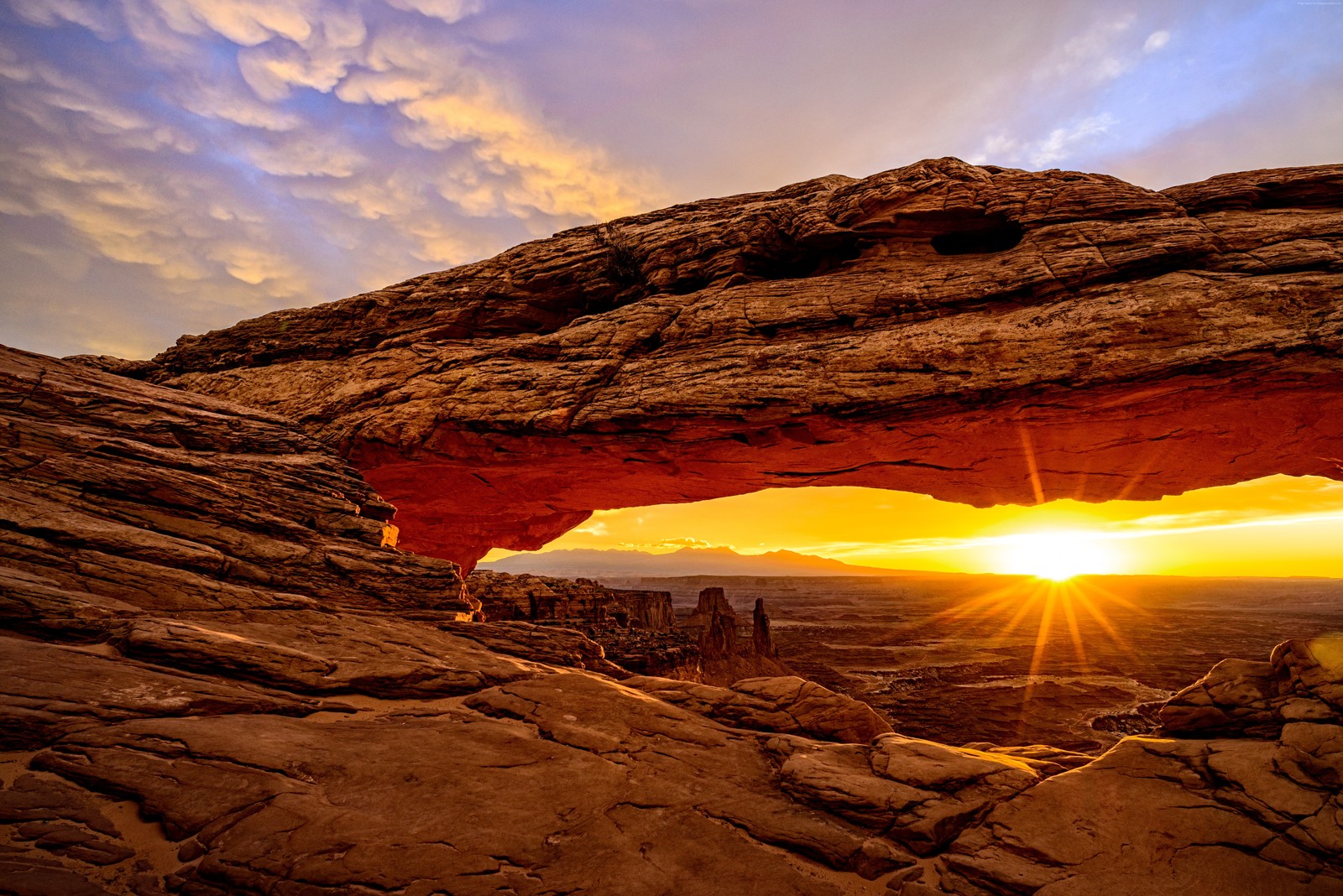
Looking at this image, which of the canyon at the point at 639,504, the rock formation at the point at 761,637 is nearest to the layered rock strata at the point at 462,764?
the canyon at the point at 639,504

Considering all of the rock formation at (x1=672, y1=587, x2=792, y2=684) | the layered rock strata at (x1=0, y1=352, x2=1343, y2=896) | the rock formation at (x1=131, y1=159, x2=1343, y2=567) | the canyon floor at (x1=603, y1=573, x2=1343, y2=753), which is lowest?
the canyon floor at (x1=603, y1=573, x2=1343, y2=753)

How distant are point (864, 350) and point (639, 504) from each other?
1169 centimetres

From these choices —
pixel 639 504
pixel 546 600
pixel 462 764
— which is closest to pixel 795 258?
pixel 639 504

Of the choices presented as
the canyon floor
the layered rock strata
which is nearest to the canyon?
the layered rock strata

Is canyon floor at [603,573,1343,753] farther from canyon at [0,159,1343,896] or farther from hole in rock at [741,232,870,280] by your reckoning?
hole in rock at [741,232,870,280]

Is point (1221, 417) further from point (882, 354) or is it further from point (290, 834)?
point (290, 834)

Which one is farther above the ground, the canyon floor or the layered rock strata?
the layered rock strata

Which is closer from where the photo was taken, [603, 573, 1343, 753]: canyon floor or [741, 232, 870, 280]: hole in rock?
[741, 232, 870, 280]: hole in rock

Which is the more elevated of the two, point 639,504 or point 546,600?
point 639,504

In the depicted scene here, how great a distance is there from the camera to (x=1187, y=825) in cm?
648

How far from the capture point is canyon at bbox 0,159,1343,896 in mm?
6047

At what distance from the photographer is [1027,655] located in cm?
4622

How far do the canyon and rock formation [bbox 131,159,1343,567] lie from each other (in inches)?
4.2

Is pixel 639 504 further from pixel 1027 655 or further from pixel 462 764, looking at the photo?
pixel 1027 655
